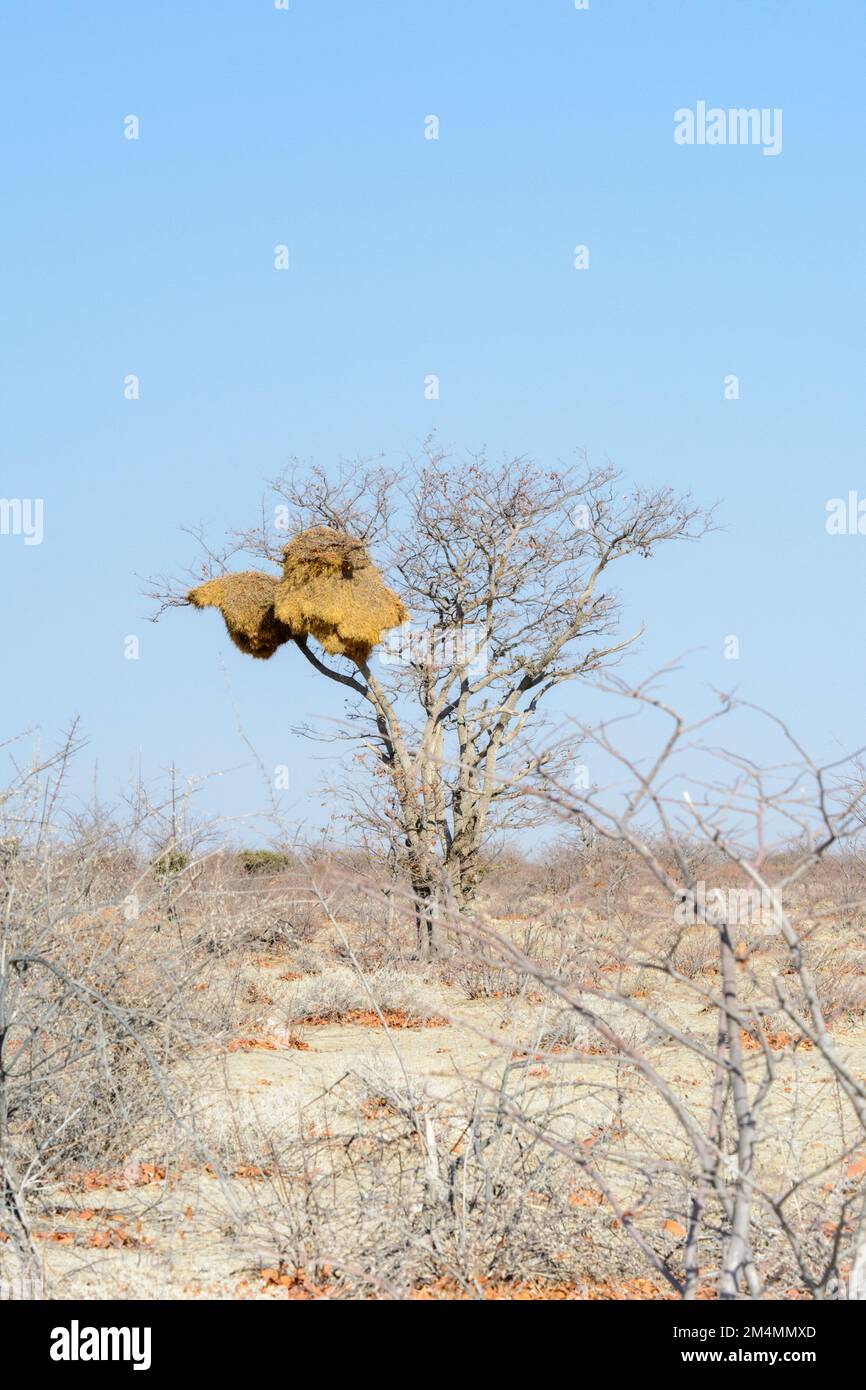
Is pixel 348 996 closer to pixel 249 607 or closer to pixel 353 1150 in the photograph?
pixel 353 1150

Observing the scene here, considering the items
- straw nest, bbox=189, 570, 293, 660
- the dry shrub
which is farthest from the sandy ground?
straw nest, bbox=189, 570, 293, 660

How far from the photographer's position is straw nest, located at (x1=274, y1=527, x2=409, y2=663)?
15.5 m

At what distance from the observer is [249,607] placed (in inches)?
644

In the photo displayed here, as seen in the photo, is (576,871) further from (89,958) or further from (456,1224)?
(456,1224)

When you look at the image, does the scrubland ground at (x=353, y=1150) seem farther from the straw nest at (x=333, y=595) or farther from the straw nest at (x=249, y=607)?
the straw nest at (x=249, y=607)

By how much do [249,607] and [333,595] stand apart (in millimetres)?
1377

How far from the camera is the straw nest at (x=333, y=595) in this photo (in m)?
15.5

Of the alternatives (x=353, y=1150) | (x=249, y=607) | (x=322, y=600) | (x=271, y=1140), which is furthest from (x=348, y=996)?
(x=249, y=607)

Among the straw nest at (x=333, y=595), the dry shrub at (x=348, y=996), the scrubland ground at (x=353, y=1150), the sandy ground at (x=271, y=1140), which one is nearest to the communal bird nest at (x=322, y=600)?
the straw nest at (x=333, y=595)

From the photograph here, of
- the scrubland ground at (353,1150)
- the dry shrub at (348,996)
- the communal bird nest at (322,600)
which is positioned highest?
the communal bird nest at (322,600)

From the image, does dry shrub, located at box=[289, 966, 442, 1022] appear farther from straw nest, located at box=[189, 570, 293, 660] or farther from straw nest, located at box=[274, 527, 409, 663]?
straw nest, located at box=[189, 570, 293, 660]
